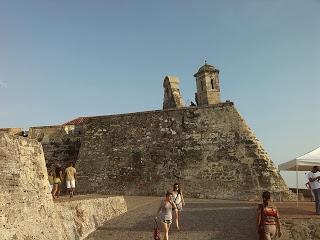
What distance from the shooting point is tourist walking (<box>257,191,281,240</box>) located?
9.24 meters

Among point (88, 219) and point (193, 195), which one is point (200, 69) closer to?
point (193, 195)

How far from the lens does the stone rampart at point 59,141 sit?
2445 centimetres

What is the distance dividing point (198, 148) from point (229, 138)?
65.2 inches

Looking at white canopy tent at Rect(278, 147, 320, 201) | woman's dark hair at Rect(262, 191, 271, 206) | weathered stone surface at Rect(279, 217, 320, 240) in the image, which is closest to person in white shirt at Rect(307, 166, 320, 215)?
white canopy tent at Rect(278, 147, 320, 201)

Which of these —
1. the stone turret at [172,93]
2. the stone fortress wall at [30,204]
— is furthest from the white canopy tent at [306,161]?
the stone turret at [172,93]

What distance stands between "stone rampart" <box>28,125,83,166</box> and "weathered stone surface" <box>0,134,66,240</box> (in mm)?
12654

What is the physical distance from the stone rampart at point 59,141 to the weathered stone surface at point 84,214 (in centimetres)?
892

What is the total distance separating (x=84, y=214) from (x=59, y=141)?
1195 centimetres

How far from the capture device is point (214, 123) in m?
22.0

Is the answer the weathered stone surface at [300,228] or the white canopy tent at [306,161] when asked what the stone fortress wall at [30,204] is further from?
the white canopy tent at [306,161]

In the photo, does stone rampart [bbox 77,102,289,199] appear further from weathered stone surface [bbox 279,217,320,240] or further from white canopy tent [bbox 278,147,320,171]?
weathered stone surface [bbox 279,217,320,240]

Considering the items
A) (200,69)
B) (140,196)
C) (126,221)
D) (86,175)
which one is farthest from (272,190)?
(200,69)

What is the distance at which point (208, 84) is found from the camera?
34250 mm

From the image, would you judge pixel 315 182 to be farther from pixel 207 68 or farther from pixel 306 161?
pixel 207 68
